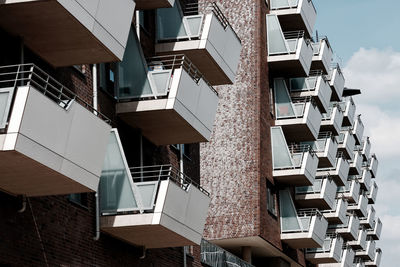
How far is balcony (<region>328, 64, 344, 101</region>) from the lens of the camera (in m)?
50.2

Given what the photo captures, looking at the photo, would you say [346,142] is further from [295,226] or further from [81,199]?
[81,199]

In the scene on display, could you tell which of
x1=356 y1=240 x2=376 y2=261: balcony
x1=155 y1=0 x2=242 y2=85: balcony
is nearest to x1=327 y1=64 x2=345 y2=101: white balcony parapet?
x1=356 y1=240 x2=376 y2=261: balcony

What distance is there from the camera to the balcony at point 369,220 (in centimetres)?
7012

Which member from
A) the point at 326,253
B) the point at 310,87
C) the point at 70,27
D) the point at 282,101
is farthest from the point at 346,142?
the point at 70,27

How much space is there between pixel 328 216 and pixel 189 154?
84.5 ft

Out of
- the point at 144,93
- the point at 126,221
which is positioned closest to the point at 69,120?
the point at 126,221

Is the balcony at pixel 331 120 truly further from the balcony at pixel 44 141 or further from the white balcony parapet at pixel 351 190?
the balcony at pixel 44 141

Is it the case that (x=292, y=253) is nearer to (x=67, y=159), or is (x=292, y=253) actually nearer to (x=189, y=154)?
(x=189, y=154)

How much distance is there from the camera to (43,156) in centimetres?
1484

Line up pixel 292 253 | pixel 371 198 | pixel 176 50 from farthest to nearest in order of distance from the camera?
pixel 371 198 → pixel 292 253 → pixel 176 50

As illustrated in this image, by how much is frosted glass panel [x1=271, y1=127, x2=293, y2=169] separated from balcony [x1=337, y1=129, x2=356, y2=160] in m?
20.8

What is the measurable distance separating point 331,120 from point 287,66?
12.1 meters

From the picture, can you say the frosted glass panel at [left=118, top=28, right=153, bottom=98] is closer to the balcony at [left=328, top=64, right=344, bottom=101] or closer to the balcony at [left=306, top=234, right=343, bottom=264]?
the balcony at [left=306, top=234, right=343, bottom=264]

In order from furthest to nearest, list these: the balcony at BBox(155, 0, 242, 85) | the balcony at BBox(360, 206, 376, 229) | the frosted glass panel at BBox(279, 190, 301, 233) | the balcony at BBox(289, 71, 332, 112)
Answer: the balcony at BBox(360, 206, 376, 229)
the balcony at BBox(289, 71, 332, 112)
the frosted glass panel at BBox(279, 190, 301, 233)
the balcony at BBox(155, 0, 242, 85)
